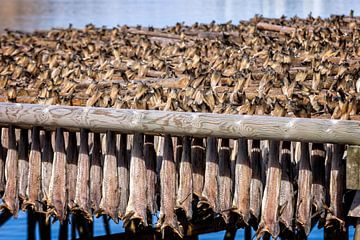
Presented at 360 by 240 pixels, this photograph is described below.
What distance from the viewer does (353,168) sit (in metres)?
8.66

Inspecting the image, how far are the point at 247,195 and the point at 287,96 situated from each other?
130 centimetres

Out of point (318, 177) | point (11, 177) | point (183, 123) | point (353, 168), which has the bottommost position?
point (11, 177)

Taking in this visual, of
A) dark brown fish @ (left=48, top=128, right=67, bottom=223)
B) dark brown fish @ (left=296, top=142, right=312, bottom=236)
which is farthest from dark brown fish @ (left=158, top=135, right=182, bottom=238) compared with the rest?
dark brown fish @ (left=296, top=142, right=312, bottom=236)

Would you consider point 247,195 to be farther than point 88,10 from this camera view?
No

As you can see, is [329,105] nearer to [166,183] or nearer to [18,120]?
[166,183]

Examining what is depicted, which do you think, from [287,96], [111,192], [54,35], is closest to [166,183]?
[111,192]

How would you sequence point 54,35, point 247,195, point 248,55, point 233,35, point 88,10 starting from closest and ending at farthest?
point 247,195 → point 248,55 → point 233,35 → point 54,35 → point 88,10

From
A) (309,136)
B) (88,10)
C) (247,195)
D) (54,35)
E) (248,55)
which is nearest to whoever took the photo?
(309,136)

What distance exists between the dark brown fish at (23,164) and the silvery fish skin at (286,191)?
2.67m

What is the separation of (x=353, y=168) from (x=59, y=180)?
2975 mm

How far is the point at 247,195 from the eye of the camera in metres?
9.34

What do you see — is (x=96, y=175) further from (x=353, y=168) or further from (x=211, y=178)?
(x=353, y=168)

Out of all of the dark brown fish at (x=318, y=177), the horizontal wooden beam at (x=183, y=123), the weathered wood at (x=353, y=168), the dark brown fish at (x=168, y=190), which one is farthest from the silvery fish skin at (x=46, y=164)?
the weathered wood at (x=353, y=168)

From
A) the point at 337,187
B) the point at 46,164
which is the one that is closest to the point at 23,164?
the point at 46,164
